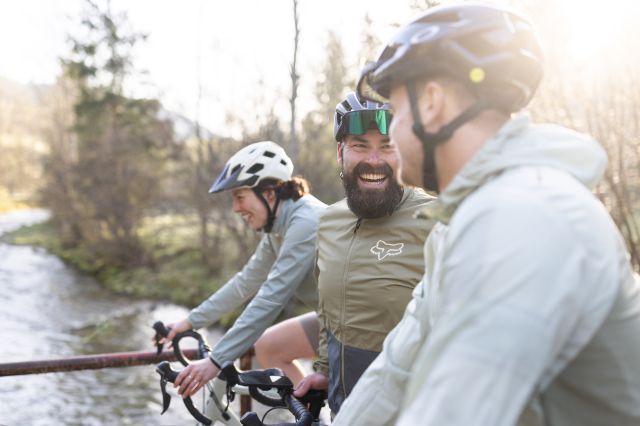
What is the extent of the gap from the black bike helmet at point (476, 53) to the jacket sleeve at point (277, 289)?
80.9 inches

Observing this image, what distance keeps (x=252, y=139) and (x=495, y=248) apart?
35.6ft

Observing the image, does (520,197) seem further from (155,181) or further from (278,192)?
(155,181)

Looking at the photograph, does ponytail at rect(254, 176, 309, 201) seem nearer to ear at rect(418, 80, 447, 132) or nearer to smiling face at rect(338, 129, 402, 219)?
smiling face at rect(338, 129, 402, 219)

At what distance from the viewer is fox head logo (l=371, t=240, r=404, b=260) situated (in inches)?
110

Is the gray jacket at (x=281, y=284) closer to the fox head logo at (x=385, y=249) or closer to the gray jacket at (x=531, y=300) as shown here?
the fox head logo at (x=385, y=249)

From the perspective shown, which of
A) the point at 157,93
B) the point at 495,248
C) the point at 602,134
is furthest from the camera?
the point at 157,93

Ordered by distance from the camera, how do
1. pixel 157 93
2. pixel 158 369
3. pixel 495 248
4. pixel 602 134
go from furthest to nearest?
pixel 157 93 < pixel 602 134 < pixel 158 369 < pixel 495 248

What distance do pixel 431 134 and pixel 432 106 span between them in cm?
7

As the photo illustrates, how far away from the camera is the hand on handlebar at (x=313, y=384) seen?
3.04 m

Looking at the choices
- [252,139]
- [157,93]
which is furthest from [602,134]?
[157,93]

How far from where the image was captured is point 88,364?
148 inches

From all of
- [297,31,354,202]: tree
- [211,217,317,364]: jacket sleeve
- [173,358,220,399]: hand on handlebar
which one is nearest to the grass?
[297,31,354,202]: tree

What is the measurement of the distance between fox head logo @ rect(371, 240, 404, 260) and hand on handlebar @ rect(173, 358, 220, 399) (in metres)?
A: 1.14

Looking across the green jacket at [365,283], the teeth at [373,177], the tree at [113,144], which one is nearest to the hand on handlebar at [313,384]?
the green jacket at [365,283]
